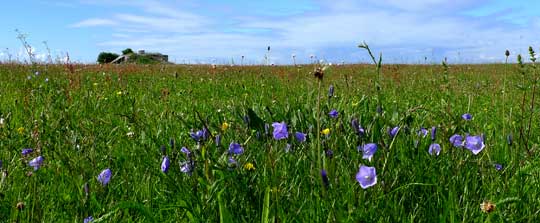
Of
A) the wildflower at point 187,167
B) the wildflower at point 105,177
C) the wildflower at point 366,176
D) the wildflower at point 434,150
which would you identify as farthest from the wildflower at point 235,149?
the wildflower at point 434,150

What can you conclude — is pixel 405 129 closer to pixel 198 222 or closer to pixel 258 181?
pixel 258 181

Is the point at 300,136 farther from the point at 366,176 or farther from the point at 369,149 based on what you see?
the point at 366,176

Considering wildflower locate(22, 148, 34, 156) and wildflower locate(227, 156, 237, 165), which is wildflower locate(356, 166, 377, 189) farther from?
wildflower locate(22, 148, 34, 156)

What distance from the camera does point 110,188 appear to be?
205cm

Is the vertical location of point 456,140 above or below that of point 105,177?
above

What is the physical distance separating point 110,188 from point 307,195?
75cm

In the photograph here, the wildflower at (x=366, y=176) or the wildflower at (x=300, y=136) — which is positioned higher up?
the wildflower at (x=300, y=136)

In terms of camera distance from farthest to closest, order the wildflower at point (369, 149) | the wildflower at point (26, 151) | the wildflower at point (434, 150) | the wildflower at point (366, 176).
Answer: the wildflower at point (26, 151) → the wildflower at point (434, 150) → the wildflower at point (369, 149) → the wildflower at point (366, 176)

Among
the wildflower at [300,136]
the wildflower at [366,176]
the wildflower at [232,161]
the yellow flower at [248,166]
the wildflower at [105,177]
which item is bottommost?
the wildflower at [105,177]

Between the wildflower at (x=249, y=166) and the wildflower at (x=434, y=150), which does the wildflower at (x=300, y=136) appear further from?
the wildflower at (x=434, y=150)

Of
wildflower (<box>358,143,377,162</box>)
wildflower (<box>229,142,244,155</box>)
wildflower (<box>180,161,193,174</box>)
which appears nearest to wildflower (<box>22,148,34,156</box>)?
wildflower (<box>180,161,193,174</box>)

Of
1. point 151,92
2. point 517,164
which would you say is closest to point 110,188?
point 517,164

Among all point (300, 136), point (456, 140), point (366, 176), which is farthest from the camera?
point (300, 136)

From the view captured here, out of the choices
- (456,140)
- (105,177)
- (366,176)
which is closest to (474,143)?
(456,140)
